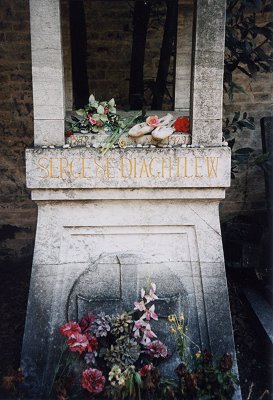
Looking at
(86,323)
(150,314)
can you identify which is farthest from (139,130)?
(86,323)

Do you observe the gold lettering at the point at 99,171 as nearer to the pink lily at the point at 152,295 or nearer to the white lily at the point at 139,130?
the white lily at the point at 139,130

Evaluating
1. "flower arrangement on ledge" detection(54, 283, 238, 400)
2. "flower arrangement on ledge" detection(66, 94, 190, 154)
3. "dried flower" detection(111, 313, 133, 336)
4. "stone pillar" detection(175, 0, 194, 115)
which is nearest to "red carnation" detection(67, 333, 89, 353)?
"flower arrangement on ledge" detection(54, 283, 238, 400)

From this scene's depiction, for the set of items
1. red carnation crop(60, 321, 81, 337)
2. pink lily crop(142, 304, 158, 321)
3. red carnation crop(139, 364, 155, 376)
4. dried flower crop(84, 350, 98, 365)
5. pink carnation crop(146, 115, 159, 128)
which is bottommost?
red carnation crop(139, 364, 155, 376)

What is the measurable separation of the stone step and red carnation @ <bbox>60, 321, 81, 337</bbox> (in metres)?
1.65

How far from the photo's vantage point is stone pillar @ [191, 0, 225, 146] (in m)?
3.65

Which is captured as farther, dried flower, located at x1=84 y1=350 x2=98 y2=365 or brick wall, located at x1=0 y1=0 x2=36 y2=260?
brick wall, located at x1=0 y1=0 x2=36 y2=260

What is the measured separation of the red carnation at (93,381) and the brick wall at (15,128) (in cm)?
Answer: 366

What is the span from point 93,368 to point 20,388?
0.52 meters

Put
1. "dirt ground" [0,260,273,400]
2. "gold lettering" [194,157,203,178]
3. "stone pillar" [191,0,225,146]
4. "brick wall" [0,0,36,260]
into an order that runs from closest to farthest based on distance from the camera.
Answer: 1. "stone pillar" [191,0,225,146]
2. "gold lettering" [194,157,203,178]
3. "dirt ground" [0,260,273,400]
4. "brick wall" [0,0,36,260]

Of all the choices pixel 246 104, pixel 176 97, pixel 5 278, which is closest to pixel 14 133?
pixel 5 278

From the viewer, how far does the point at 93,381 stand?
135 inches

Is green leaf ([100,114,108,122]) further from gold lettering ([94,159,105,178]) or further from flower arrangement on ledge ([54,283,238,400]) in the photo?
flower arrangement on ledge ([54,283,238,400])

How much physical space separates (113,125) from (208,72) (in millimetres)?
784

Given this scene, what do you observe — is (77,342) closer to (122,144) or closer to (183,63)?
(122,144)
